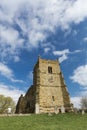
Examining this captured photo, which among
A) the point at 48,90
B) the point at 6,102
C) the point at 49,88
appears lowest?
the point at 48,90

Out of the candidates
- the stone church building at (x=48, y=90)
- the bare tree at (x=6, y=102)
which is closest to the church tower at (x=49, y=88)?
the stone church building at (x=48, y=90)

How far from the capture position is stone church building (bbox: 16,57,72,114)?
2100 inches

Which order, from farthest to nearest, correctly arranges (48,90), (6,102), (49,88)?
(6,102), (49,88), (48,90)

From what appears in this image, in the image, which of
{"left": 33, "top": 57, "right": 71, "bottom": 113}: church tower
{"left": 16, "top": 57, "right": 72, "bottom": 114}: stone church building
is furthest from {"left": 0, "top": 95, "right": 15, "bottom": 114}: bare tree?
{"left": 33, "top": 57, "right": 71, "bottom": 113}: church tower

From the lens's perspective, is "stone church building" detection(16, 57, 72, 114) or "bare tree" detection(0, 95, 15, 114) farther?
"bare tree" detection(0, 95, 15, 114)

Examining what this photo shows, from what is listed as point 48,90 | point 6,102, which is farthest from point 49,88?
point 6,102

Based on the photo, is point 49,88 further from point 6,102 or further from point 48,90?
point 6,102

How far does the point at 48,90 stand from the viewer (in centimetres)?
5538

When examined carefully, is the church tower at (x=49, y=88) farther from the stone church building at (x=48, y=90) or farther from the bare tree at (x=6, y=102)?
the bare tree at (x=6, y=102)

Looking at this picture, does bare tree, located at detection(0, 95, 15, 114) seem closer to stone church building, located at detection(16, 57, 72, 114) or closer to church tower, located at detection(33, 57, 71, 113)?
stone church building, located at detection(16, 57, 72, 114)

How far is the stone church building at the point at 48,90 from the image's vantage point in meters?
53.3

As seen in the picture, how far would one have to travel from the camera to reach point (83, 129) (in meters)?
26.2

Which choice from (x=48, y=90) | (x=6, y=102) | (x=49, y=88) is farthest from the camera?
(x=6, y=102)

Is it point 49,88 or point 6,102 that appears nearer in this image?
point 49,88
